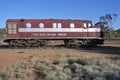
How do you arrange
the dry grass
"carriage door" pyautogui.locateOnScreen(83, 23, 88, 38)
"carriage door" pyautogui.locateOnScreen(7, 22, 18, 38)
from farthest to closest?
"carriage door" pyautogui.locateOnScreen(83, 23, 88, 38)
"carriage door" pyautogui.locateOnScreen(7, 22, 18, 38)
the dry grass

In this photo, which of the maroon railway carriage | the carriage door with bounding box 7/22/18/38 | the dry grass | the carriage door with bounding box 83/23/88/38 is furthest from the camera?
the carriage door with bounding box 83/23/88/38

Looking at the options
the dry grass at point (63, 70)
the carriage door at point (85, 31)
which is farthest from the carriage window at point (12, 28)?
the dry grass at point (63, 70)

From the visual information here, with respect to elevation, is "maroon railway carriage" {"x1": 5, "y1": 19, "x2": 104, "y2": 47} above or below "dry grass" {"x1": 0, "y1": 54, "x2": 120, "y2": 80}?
above

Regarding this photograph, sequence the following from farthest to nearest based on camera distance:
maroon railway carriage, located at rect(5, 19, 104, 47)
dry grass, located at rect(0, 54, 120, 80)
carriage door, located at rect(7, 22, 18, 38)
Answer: maroon railway carriage, located at rect(5, 19, 104, 47) → carriage door, located at rect(7, 22, 18, 38) → dry grass, located at rect(0, 54, 120, 80)

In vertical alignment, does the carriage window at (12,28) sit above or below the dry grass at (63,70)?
above

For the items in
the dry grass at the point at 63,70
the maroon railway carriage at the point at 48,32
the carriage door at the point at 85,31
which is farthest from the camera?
the carriage door at the point at 85,31

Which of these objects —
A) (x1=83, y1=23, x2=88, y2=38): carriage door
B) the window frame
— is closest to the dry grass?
the window frame

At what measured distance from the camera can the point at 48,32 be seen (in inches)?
1446

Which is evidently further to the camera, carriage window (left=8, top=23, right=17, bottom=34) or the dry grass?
carriage window (left=8, top=23, right=17, bottom=34)

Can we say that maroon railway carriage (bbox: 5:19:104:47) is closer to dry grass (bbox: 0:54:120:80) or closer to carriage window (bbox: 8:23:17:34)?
carriage window (bbox: 8:23:17:34)

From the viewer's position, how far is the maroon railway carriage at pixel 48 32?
36.3 metres

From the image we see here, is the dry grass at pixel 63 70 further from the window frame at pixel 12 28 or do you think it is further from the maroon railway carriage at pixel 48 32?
the window frame at pixel 12 28

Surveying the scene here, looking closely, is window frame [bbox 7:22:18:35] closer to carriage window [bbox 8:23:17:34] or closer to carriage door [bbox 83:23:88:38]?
carriage window [bbox 8:23:17:34]

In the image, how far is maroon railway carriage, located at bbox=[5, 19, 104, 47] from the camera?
36344mm
